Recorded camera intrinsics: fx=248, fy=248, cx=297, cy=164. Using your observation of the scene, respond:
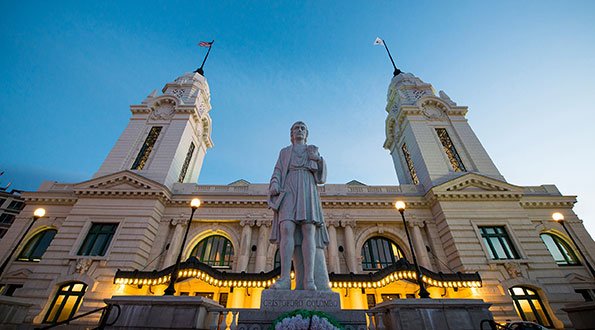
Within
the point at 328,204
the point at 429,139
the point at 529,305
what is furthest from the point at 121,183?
the point at 529,305

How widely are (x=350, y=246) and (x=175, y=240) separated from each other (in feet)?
42.0

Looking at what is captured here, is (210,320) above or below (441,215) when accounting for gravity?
below

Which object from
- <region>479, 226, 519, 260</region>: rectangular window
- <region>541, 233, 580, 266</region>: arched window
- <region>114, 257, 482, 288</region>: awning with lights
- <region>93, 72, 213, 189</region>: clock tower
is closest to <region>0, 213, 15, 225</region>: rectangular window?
<region>93, 72, 213, 189</region>: clock tower

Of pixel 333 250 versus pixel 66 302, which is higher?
pixel 333 250

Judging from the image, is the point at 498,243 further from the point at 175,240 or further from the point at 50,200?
the point at 50,200

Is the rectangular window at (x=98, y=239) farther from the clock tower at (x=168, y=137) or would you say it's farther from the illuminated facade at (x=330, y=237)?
the clock tower at (x=168, y=137)

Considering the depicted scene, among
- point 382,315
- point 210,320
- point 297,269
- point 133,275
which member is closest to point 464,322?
point 382,315

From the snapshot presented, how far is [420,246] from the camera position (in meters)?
18.0

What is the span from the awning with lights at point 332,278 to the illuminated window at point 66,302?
2.84 m

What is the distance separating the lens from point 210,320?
6074 mm

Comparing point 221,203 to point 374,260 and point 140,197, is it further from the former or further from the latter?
point 374,260

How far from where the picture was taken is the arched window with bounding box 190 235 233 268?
18.5 metres

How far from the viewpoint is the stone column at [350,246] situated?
17.4m

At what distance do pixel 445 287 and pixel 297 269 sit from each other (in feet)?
44.5
